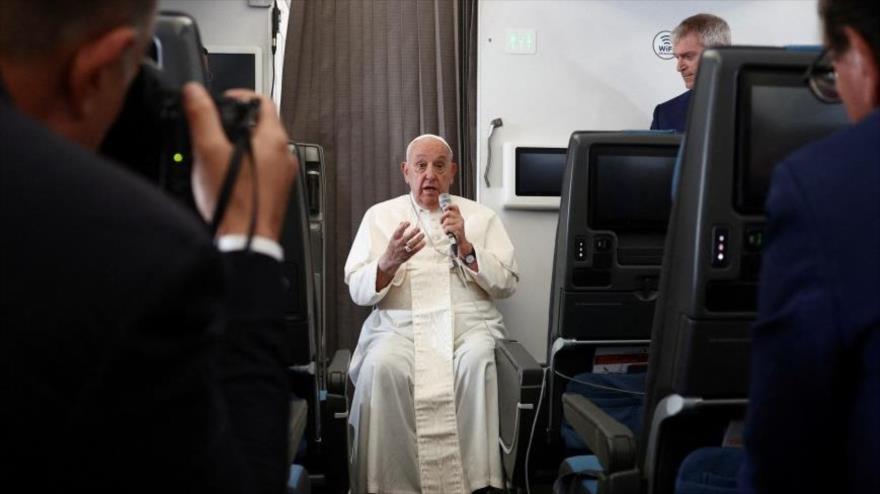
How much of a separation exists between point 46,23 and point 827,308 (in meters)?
0.91

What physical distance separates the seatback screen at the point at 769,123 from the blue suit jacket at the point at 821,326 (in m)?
0.51

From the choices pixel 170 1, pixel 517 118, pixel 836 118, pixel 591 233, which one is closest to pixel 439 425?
pixel 591 233

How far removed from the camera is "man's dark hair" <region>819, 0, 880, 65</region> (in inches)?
38.4

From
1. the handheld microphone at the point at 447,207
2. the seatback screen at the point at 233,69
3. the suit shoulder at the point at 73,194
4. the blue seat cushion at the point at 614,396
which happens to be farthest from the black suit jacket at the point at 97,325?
the seatback screen at the point at 233,69

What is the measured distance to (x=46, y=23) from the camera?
2.42 ft

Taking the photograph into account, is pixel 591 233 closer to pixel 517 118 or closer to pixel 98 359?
pixel 517 118

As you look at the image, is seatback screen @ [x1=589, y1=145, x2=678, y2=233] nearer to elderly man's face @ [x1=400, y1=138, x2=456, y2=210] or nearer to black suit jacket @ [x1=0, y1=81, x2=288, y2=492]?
elderly man's face @ [x1=400, y1=138, x2=456, y2=210]

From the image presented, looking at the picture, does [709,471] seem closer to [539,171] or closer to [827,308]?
[827,308]

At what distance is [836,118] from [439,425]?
2.32m

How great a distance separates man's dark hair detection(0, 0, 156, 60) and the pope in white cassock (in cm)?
258

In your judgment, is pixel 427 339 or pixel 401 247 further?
pixel 427 339

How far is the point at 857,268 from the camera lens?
90cm

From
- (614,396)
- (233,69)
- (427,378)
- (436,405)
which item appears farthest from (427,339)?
(233,69)

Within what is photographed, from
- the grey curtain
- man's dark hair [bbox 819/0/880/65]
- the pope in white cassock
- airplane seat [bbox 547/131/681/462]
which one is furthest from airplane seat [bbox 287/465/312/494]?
the grey curtain
